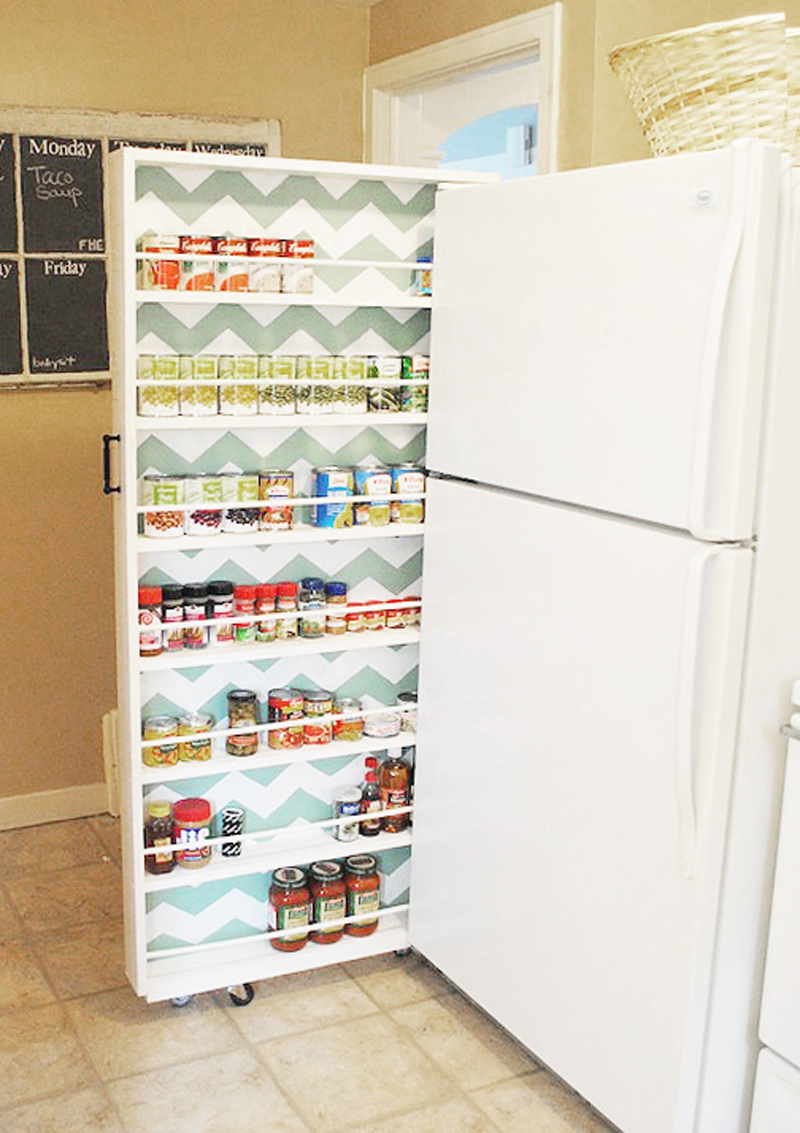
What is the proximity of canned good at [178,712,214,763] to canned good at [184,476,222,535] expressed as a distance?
392mm

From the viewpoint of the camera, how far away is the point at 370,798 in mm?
2883

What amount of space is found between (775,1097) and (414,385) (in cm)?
149

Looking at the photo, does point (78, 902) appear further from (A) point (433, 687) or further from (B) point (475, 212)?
(B) point (475, 212)

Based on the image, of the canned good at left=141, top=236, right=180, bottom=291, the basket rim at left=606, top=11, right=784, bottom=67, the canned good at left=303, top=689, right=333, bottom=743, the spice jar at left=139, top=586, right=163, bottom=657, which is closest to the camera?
the basket rim at left=606, top=11, right=784, bottom=67

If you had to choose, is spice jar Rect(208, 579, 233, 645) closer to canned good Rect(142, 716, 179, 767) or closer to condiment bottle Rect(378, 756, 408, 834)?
canned good Rect(142, 716, 179, 767)

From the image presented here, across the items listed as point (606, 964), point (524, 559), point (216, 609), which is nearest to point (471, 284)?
point (524, 559)

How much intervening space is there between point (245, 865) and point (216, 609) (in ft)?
1.84

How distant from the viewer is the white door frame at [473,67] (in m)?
2.85

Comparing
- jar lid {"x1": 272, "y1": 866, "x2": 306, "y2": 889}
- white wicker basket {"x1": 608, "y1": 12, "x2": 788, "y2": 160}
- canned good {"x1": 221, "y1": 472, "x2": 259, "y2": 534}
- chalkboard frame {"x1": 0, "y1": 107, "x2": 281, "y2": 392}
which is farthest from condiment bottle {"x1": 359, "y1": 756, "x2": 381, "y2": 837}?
white wicker basket {"x1": 608, "y1": 12, "x2": 788, "y2": 160}

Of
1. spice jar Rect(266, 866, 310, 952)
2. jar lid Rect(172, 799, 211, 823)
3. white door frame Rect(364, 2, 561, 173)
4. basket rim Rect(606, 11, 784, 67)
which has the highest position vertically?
white door frame Rect(364, 2, 561, 173)

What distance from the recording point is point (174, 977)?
2.71m

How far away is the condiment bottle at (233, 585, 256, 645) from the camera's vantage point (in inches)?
104

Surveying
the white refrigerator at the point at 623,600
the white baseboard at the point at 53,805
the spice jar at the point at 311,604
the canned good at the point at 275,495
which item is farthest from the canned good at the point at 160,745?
the white baseboard at the point at 53,805

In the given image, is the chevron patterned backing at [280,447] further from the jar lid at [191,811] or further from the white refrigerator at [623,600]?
the white refrigerator at [623,600]
